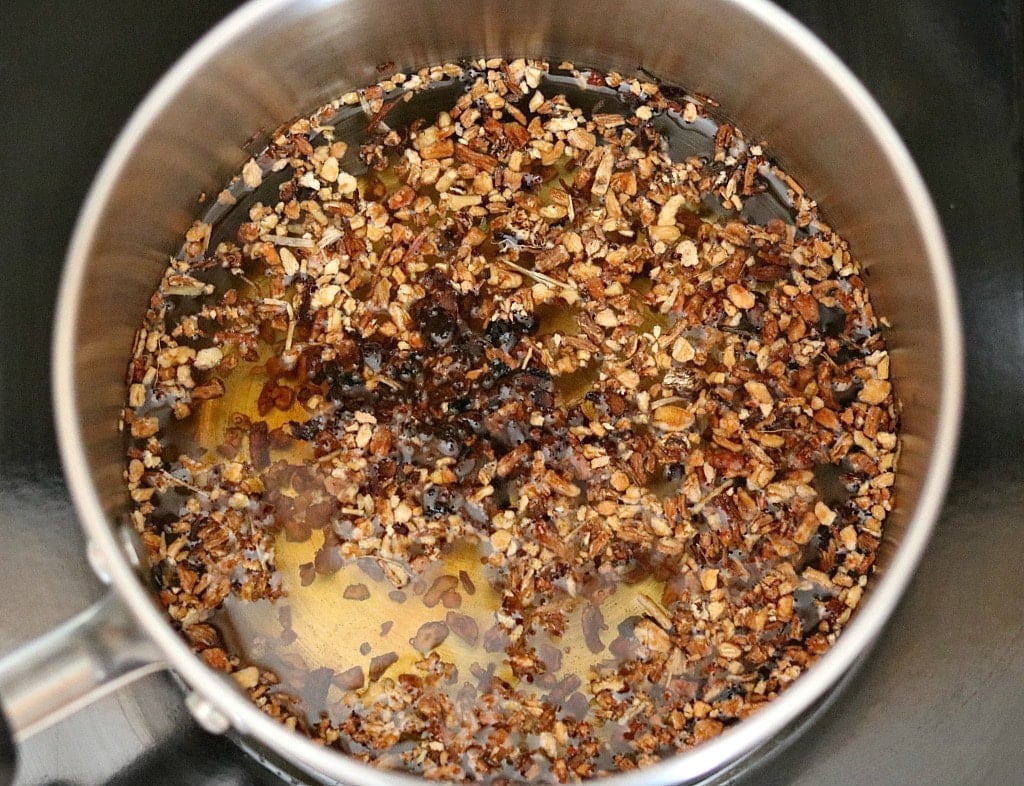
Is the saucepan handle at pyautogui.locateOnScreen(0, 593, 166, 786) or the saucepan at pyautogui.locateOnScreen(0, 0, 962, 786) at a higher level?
the saucepan at pyautogui.locateOnScreen(0, 0, 962, 786)

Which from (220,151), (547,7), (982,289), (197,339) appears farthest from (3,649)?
(982,289)

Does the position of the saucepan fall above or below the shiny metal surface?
above

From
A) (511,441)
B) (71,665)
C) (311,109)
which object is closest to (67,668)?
(71,665)

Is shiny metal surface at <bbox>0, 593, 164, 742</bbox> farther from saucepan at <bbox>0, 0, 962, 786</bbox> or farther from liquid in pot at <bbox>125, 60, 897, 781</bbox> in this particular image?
liquid in pot at <bbox>125, 60, 897, 781</bbox>

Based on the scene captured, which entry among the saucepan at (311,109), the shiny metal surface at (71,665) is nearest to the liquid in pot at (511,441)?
the saucepan at (311,109)

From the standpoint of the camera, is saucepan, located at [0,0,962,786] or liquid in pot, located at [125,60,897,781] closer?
saucepan, located at [0,0,962,786]

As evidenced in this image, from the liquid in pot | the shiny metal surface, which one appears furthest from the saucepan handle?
the liquid in pot

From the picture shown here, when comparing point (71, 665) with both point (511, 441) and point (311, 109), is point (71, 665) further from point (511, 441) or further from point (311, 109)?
point (311, 109)

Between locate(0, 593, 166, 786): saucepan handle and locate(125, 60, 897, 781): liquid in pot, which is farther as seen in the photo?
locate(125, 60, 897, 781): liquid in pot

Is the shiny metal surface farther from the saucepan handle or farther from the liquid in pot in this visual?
the liquid in pot
